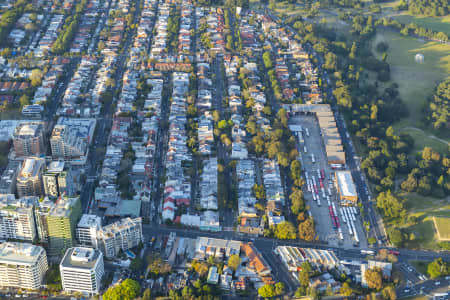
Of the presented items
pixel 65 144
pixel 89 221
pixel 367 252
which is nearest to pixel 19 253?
pixel 89 221

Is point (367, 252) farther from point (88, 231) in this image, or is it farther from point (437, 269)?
point (88, 231)

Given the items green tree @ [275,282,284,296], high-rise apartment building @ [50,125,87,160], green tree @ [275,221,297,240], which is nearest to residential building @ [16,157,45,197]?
high-rise apartment building @ [50,125,87,160]

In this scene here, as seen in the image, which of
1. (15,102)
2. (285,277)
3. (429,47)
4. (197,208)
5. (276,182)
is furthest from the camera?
(429,47)

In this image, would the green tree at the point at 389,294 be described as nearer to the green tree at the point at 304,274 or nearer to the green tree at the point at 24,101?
the green tree at the point at 304,274

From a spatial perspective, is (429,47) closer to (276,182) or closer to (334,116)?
(334,116)

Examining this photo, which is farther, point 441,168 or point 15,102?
point 15,102

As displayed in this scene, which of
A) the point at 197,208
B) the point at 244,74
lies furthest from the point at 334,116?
the point at 197,208

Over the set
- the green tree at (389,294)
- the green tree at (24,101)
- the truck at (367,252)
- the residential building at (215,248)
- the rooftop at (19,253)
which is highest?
the rooftop at (19,253)

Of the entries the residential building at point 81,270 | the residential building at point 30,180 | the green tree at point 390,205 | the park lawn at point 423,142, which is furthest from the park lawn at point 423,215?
the residential building at point 30,180
